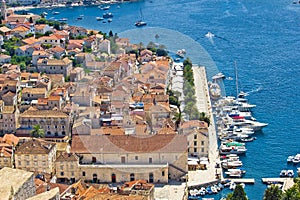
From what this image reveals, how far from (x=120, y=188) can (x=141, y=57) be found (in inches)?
427

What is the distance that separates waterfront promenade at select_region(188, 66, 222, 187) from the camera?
54.0ft

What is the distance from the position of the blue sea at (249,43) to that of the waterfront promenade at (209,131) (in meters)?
0.79

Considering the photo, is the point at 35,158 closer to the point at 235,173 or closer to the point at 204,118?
the point at 235,173

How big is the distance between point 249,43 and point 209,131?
11768 millimetres

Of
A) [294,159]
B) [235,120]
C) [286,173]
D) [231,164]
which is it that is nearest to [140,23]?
[235,120]

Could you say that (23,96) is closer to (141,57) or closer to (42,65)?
(42,65)

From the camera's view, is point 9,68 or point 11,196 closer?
point 11,196

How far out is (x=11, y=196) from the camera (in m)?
11.6

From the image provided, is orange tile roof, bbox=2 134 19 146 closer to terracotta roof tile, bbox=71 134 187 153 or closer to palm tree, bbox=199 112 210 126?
terracotta roof tile, bbox=71 134 187 153

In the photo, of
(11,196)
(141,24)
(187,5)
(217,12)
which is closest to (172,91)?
(11,196)

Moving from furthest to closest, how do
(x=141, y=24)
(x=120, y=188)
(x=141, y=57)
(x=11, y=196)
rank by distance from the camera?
(x=141, y=24) → (x=141, y=57) → (x=120, y=188) → (x=11, y=196)

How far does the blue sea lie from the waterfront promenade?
791 mm

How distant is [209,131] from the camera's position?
19172mm

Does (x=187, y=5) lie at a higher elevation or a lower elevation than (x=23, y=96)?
higher
